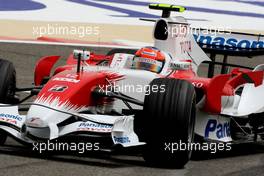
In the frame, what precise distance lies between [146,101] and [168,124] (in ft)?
0.98

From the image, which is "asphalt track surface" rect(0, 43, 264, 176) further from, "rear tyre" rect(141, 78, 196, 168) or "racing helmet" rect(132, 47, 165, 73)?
"racing helmet" rect(132, 47, 165, 73)

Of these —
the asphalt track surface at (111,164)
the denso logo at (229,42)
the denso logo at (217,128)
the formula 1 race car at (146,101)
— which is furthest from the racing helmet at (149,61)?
the denso logo at (229,42)

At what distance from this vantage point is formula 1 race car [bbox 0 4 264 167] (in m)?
7.94

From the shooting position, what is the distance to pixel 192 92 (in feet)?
26.6

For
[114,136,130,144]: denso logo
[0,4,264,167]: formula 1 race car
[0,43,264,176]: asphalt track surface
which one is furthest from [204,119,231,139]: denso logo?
[114,136,130,144]: denso logo

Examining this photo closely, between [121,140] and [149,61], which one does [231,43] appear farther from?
→ [121,140]

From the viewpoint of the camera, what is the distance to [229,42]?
36.6ft

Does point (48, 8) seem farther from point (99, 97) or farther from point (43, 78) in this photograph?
point (99, 97)

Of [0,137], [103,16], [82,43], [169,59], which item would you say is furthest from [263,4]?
[0,137]

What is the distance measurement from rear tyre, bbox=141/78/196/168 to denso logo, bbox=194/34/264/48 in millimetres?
3018

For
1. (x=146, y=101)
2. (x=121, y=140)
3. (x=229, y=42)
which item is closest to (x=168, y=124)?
(x=146, y=101)

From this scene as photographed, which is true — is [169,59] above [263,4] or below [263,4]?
above

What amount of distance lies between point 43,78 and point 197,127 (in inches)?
78.5

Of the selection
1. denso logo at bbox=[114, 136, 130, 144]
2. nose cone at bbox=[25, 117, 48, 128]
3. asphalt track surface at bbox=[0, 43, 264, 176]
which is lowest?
asphalt track surface at bbox=[0, 43, 264, 176]
